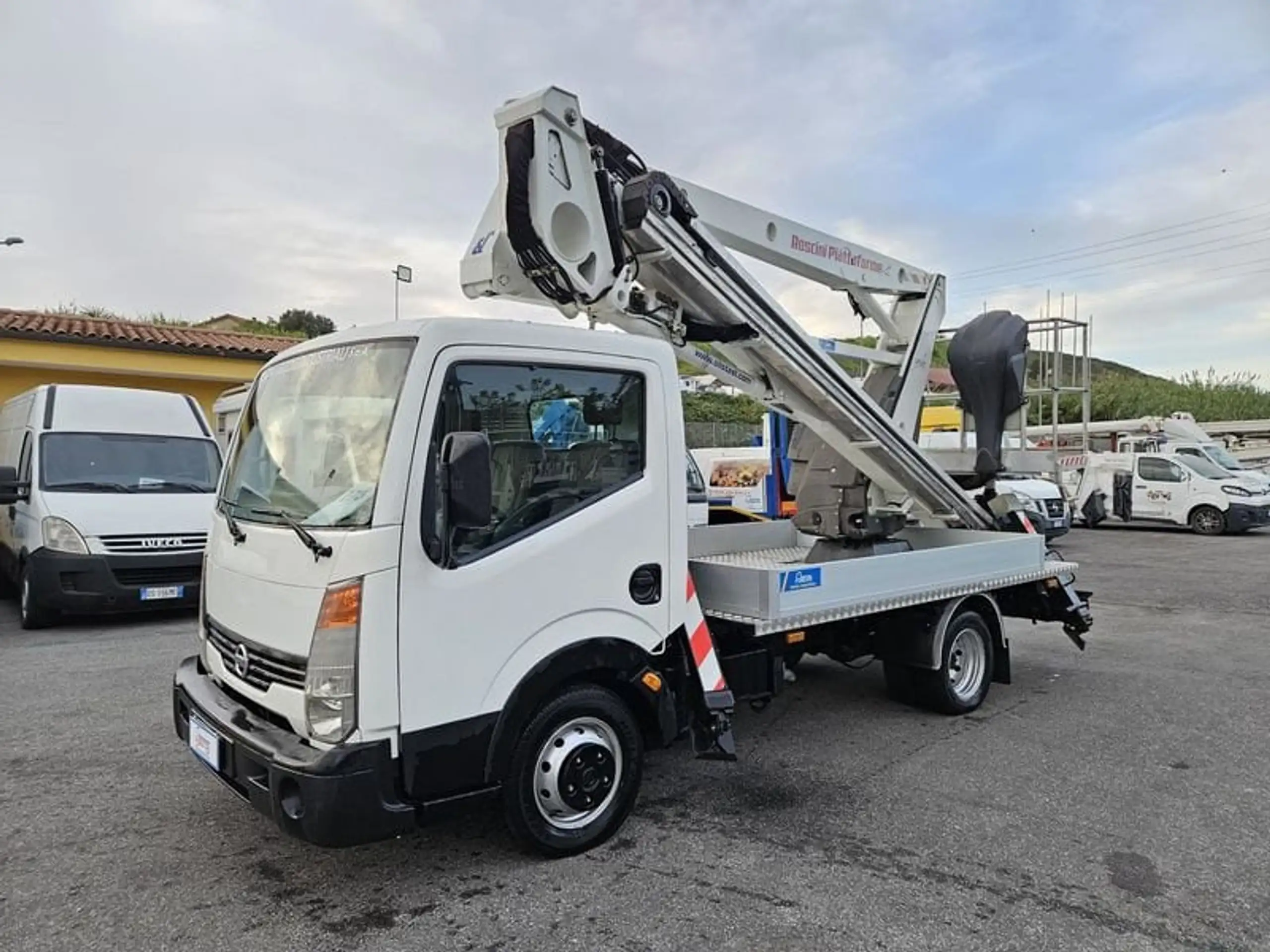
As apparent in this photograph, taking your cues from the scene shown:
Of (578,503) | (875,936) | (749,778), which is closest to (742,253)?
(578,503)

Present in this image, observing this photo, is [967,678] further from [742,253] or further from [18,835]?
[18,835]

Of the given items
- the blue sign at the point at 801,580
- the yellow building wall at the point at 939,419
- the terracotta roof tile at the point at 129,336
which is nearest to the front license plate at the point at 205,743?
the blue sign at the point at 801,580

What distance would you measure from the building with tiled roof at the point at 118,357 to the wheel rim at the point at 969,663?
1240 centimetres

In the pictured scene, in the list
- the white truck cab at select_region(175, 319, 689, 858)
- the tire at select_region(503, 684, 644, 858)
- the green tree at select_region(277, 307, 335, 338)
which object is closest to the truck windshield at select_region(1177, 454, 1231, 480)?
the white truck cab at select_region(175, 319, 689, 858)

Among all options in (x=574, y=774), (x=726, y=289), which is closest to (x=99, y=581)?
(x=574, y=774)

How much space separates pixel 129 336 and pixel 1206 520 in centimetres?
2142

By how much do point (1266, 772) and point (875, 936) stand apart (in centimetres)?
294

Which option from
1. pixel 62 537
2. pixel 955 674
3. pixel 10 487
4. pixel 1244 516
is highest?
pixel 10 487

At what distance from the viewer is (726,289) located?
4.43 m

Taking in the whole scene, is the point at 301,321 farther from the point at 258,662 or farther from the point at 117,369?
the point at 258,662

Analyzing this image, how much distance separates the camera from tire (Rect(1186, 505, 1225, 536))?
17797 mm

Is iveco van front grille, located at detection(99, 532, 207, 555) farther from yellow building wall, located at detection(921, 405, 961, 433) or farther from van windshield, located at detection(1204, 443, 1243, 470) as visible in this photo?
van windshield, located at detection(1204, 443, 1243, 470)

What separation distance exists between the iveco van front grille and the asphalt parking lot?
236 centimetres

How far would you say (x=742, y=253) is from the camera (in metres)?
5.15
